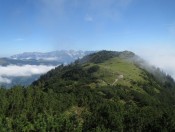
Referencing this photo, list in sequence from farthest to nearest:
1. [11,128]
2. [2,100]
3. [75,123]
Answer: [2,100] < [75,123] < [11,128]

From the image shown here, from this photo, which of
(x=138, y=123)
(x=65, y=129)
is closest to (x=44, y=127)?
(x=65, y=129)

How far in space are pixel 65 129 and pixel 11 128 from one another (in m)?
23.4

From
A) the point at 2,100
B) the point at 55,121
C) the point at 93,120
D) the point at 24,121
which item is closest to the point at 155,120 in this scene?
the point at 93,120

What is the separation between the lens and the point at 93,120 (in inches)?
5714

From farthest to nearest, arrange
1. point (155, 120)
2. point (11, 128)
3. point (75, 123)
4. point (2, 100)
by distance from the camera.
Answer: point (2, 100), point (155, 120), point (75, 123), point (11, 128)

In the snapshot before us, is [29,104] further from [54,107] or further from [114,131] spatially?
[114,131]

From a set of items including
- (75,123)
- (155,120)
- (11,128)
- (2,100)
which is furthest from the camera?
(2,100)

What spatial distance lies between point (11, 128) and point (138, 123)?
59.1m

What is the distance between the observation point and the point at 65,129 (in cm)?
13075

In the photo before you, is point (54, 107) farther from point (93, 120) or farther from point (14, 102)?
point (93, 120)

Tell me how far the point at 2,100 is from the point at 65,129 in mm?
66347

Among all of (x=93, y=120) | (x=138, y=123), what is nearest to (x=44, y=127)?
(x=93, y=120)

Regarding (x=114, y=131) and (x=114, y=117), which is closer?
(x=114, y=131)

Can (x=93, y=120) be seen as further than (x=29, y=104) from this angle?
No
